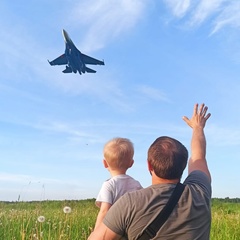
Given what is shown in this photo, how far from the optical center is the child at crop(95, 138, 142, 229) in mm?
4180

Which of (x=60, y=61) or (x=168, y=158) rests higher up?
(x=60, y=61)

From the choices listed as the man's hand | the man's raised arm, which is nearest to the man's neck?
the man's raised arm

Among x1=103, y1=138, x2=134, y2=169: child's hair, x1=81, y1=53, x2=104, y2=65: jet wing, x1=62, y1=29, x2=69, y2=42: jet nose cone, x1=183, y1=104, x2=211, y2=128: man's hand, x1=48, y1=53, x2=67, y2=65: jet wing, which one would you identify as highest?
x1=62, y1=29, x2=69, y2=42: jet nose cone

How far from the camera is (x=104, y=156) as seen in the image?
4.27m

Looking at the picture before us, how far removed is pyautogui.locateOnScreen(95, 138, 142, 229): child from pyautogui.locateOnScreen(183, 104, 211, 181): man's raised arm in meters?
0.63

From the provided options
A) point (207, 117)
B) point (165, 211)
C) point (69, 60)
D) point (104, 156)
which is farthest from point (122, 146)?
point (69, 60)

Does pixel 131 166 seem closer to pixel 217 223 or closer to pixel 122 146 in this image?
pixel 122 146

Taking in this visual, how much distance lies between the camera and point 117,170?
4.30 m

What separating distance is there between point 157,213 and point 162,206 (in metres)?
0.06

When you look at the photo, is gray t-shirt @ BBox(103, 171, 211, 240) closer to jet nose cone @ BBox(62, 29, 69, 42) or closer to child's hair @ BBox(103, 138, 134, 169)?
child's hair @ BBox(103, 138, 134, 169)

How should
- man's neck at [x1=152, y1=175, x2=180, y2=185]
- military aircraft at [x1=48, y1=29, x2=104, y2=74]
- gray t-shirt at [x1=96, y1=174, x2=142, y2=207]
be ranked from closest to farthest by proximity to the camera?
man's neck at [x1=152, y1=175, x2=180, y2=185] < gray t-shirt at [x1=96, y1=174, x2=142, y2=207] < military aircraft at [x1=48, y1=29, x2=104, y2=74]

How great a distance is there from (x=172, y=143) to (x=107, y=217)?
2.36 feet

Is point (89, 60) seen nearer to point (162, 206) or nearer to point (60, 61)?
point (60, 61)

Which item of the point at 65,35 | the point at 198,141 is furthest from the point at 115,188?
the point at 65,35
